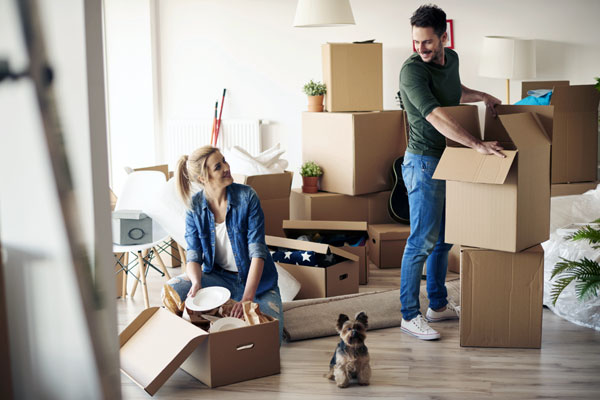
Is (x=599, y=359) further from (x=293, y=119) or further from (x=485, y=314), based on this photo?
(x=293, y=119)

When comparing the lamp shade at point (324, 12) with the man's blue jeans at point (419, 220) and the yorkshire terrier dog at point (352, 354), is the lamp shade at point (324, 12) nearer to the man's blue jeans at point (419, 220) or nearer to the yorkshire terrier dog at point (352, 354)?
the man's blue jeans at point (419, 220)

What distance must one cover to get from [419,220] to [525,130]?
0.56 metres

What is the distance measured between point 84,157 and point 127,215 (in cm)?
264

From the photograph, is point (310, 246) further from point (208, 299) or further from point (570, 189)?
point (570, 189)

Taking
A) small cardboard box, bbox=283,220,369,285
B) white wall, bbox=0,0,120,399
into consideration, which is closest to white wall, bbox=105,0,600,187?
small cardboard box, bbox=283,220,369,285

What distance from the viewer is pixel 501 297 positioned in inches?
104

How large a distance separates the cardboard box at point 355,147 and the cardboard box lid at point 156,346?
2054mm

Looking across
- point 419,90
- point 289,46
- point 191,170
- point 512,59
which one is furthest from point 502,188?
point 289,46

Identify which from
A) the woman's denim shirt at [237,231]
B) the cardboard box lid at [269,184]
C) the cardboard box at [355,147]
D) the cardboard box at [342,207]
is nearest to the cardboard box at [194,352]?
the woman's denim shirt at [237,231]

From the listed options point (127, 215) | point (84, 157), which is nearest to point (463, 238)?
point (127, 215)

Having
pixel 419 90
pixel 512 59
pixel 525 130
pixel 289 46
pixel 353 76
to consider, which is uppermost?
pixel 289 46

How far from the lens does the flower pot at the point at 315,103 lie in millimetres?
4441

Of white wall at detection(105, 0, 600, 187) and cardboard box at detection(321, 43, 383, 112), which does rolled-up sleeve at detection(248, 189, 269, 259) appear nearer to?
cardboard box at detection(321, 43, 383, 112)

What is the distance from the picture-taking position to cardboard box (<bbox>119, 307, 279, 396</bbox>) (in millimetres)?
2285
